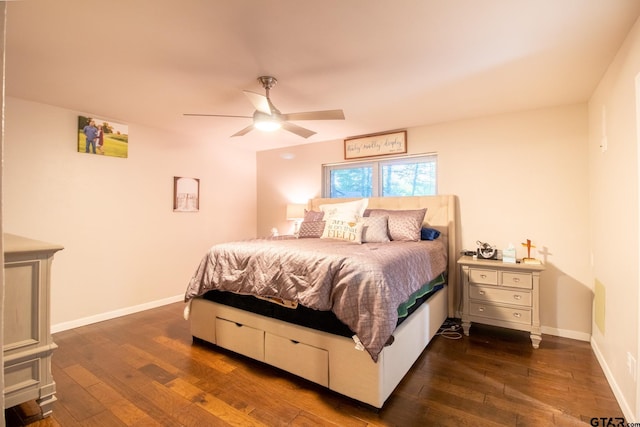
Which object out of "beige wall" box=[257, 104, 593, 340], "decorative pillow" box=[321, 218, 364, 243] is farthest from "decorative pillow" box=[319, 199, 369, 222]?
"beige wall" box=[257, 104, 593, 340]

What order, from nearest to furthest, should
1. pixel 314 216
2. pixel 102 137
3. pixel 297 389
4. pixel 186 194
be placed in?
pixel 297 389 → pixel 102 137 → pixel 314 216 → pixel 186 194

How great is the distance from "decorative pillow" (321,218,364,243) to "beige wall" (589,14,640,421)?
71.8 inches

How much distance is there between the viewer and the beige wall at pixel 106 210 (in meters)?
2.85

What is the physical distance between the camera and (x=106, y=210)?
11.0 ft

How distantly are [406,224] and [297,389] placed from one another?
187 centimetres

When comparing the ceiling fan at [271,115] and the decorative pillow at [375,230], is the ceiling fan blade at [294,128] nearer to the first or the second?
the ceiling fan at [271,115]

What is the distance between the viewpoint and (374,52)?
199 cm

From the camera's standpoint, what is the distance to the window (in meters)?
3.71

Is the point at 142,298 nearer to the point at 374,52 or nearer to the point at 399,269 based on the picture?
the point at 399,269

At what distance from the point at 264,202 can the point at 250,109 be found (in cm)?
221

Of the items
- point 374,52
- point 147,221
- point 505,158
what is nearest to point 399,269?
point 374,52

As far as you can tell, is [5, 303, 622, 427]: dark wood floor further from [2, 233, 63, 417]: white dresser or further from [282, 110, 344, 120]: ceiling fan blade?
[282, 110, 344, 120]: ceiling fan blade

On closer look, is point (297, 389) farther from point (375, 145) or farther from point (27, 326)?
point (375, 145)

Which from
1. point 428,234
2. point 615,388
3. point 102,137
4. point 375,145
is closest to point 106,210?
point 102,137
